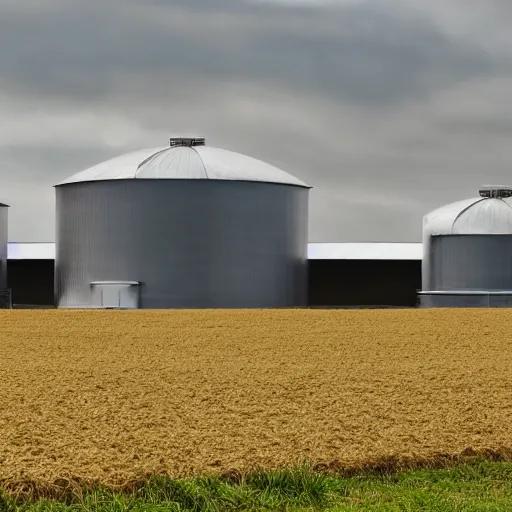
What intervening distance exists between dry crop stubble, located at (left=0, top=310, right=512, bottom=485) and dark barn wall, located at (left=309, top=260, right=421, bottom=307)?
21043 millimetres

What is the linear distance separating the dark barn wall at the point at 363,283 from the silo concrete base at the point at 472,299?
641 cm

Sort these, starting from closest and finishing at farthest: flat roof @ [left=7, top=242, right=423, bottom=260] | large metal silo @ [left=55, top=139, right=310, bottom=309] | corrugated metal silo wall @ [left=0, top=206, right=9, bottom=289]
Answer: large metal silo @ [left=55, top=139, right=310, bottom=309]
corrugated metal silo wall @ [left=0, top=206, right=9, bottom=289]
flat roof @ [left=7, top=242, right=423, bottom=260]

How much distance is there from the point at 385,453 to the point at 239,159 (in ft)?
87.6

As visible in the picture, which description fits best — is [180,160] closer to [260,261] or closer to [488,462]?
[260,261]

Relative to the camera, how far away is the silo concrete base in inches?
1391

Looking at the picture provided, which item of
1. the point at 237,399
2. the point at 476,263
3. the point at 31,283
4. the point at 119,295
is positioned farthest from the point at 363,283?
the point at 237,399

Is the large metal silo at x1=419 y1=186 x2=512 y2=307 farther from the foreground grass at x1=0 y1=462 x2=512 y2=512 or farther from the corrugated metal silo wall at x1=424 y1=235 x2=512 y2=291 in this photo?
the foreground grass at x1=0 y1=462 x2=512 y2=512

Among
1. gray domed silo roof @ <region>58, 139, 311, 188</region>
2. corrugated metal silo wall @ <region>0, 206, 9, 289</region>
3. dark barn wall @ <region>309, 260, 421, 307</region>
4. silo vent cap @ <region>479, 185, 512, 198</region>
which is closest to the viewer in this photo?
gray domed silo roof @ <region>58, 139, 311, 188</region>

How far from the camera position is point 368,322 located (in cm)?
2455

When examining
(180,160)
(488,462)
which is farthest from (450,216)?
(488,462)

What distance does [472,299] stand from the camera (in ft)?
116

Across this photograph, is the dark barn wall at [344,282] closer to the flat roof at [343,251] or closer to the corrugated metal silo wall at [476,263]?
the flat roof at [343,251]

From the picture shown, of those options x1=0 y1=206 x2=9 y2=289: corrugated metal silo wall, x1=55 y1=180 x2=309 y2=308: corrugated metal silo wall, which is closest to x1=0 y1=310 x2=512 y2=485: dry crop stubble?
x1=55 y1=180 x2=309 y2=308: corrugated metal silo wall

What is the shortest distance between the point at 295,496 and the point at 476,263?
28.7 meters
